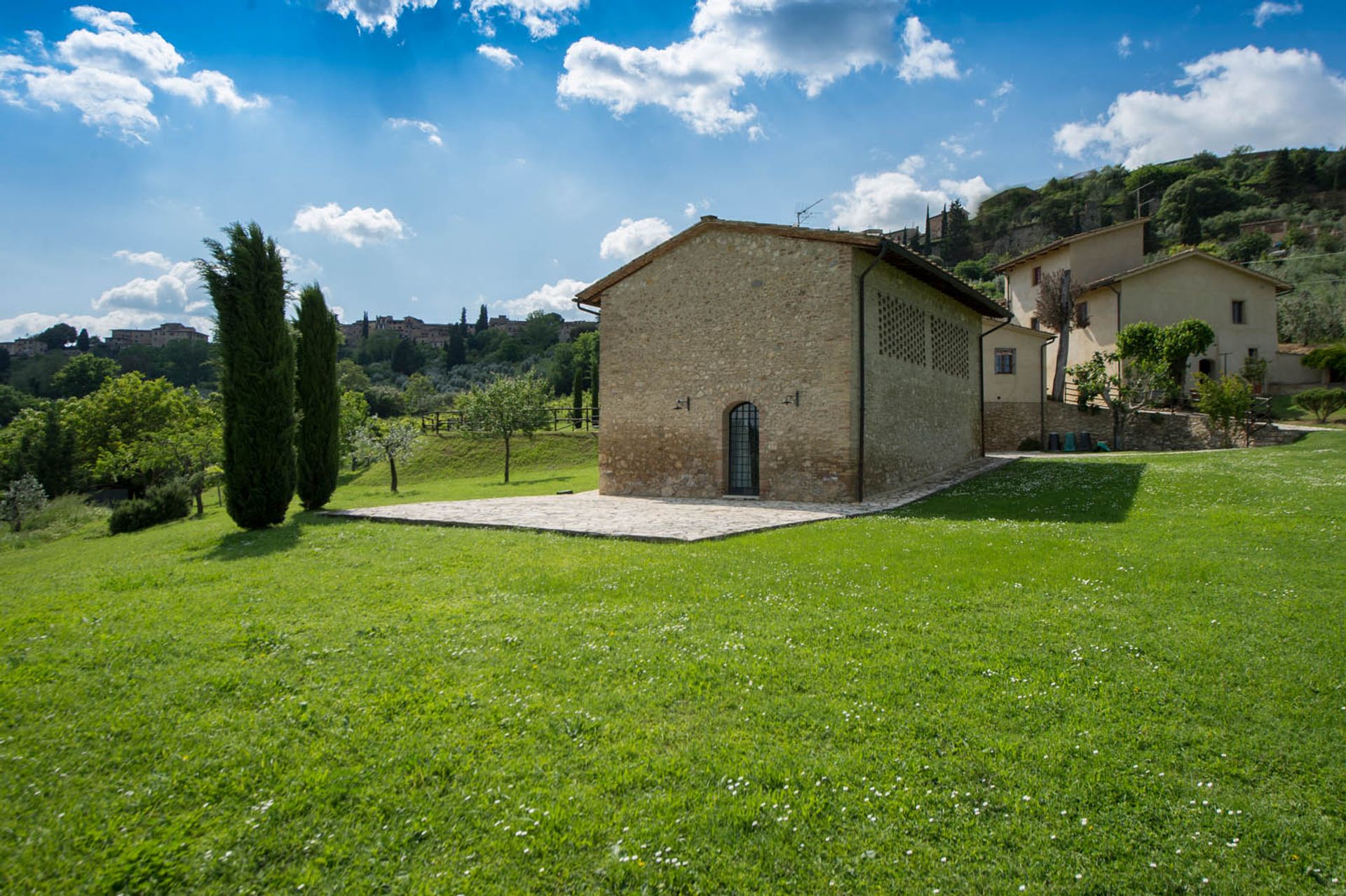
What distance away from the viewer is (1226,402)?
2383 cm

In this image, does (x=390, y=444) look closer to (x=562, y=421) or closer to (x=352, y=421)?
(x=352, y=421)

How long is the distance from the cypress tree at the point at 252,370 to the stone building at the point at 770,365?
8.07 metres

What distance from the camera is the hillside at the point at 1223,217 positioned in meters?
43.5

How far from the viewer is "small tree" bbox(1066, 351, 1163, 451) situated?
28.2 m

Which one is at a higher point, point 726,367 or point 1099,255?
point 1099,255

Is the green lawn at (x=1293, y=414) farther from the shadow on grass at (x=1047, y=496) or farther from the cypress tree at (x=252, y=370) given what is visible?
the cypress tree at (x=252, y=370)

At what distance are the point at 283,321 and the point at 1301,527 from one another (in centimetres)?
1770

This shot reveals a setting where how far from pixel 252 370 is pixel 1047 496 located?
1649 cm

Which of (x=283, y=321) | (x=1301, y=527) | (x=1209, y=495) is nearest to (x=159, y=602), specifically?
(x=283, y=321)

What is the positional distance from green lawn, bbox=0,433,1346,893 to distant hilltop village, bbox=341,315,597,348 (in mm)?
131524

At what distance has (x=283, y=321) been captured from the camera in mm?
13703

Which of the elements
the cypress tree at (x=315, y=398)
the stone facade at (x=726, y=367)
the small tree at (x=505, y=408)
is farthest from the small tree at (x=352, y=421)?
the stone facade at (x=726, y=367)

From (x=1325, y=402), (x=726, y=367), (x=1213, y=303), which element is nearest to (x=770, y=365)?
(x=726, y=367)

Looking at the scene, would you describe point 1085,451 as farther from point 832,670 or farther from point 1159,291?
point 832,670
